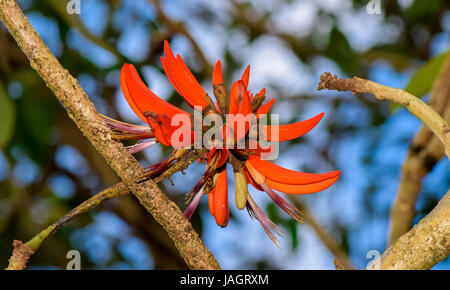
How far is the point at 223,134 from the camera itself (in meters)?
0.42

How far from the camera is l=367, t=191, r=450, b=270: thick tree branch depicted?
39 cm

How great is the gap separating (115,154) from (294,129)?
145mm

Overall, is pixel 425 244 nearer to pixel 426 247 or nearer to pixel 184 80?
pixel 426 247

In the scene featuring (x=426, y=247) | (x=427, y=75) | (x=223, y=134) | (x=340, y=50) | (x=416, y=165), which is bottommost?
(x=426, y=247)

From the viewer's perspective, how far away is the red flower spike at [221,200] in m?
0.44

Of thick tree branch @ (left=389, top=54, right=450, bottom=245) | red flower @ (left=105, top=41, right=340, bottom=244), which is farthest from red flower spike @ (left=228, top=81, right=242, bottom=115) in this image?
thick tree branch @ (left=389, top=54, right=450, bottom=245)

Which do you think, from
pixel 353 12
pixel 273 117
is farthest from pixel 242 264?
pixel 273 117

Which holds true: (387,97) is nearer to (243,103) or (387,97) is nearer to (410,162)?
(243,103)

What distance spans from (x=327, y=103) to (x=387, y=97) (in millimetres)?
1272

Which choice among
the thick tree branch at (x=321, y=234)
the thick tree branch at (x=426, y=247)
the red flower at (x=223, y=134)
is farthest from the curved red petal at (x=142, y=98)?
the thick tree branch at (x=321, y=234)

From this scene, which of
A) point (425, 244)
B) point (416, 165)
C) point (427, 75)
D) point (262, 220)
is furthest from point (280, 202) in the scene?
point (427, 75)

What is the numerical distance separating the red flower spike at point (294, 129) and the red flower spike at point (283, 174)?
0.02 metres

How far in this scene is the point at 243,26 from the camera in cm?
168

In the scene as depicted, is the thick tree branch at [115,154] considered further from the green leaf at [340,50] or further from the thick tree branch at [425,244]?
the green leaf at [340,50]
